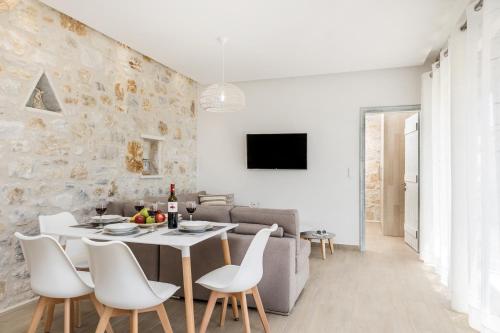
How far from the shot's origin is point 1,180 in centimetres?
300

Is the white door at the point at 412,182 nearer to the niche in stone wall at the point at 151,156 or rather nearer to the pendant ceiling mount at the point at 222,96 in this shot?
the pendant ceiling mount at the point at 222,96

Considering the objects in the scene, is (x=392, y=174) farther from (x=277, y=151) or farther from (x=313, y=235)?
(x=313, y=235)

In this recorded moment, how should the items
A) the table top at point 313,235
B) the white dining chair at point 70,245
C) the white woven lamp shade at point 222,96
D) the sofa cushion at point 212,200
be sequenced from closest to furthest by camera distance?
the white dining chair at point 70,245 → the white woven lamp shade at point 222,96 → the table top at point 313,235 → the sofa cushion at point 212,200

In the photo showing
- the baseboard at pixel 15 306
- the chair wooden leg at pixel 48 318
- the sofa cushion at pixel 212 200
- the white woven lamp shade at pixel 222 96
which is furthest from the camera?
the sofa cushion at pixel 212 200

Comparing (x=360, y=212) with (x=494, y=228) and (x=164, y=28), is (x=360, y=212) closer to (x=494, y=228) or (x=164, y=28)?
(x=494, y=228)

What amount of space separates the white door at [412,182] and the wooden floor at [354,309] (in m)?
1.00

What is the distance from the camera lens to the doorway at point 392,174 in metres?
5.34

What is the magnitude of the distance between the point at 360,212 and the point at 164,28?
387 centimetres

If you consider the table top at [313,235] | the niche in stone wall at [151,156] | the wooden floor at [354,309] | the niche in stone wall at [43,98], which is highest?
the niche in stone wall at [43,98]

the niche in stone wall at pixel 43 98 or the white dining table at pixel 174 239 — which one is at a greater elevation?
the niche in stone wall at pixel 43 98

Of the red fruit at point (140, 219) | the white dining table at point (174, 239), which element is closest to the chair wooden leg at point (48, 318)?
the white dining table at point (174, 239)

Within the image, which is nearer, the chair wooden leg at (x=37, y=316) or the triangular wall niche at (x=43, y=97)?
the chair wooden leg at (x=37, y=316)

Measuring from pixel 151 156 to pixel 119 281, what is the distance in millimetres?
3490

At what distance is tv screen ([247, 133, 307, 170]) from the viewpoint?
570cm
